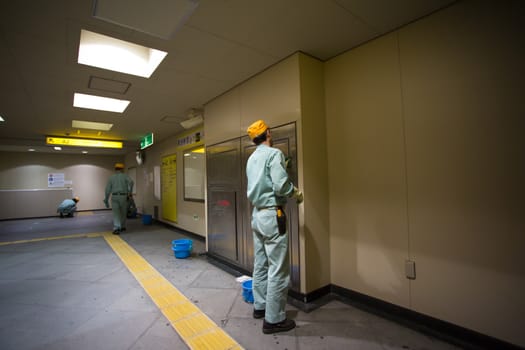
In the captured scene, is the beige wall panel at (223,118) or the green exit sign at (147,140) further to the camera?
the green exit sign at (147,140)

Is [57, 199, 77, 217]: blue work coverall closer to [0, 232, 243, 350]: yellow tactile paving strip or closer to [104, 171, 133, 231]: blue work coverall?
[104, 171, 133, 231]: blue work coverall

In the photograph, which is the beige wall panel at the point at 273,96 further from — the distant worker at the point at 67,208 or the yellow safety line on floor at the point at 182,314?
the distant worker at the point at 67,208

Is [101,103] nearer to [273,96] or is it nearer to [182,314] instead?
[273,96]

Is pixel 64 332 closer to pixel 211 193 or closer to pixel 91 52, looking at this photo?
pixel 211 193

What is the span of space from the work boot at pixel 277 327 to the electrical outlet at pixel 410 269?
3.61 feet

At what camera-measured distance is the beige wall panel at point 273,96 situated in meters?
2.57

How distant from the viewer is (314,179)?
8.43 ft

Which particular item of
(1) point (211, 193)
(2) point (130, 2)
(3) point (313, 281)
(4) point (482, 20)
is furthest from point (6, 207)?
(4) point (482, 20)

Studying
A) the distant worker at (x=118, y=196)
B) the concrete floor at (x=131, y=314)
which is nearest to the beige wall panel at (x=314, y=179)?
the concrete floor at (x=131, y=314)

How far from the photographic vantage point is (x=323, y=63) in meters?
2.81

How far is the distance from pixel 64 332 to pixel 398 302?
290 cm

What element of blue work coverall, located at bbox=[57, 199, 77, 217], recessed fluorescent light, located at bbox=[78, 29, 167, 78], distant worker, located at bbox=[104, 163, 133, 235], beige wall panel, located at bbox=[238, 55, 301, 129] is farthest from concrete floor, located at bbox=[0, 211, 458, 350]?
blue work coverall, located at bbox=[57, 199, 77, 217]

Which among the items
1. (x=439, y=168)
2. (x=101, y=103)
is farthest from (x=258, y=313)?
(x=101, y=103)

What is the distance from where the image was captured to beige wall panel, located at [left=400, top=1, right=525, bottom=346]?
64.4 inches
